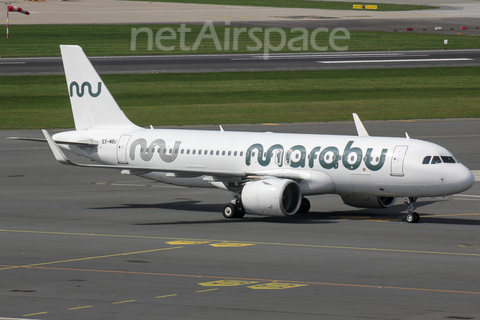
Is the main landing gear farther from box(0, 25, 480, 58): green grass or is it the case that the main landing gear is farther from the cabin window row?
box(0, 25, 480, 58): green grass

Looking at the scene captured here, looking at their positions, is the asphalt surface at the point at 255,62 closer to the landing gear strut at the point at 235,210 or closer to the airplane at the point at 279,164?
the airplane at the point at 279,164

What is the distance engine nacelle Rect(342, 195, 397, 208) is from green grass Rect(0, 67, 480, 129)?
39.2 m

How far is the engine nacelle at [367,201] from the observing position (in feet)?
142

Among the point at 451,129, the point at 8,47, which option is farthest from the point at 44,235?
the point at 8,47

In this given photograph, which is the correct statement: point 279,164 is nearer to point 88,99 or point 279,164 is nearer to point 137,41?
point 88,99

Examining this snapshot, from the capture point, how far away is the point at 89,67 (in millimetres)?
49844

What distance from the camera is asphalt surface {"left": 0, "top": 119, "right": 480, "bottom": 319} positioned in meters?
25.3

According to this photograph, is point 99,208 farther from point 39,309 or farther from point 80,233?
point 39,309

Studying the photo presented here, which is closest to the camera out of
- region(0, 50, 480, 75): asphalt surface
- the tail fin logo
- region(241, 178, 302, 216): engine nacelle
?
region(241, 178, 302, 216): engine nacelle

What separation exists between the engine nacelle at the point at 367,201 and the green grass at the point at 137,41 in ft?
298

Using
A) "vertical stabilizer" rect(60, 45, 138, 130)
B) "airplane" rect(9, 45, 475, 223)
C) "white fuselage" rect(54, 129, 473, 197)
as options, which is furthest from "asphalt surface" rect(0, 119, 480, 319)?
"vertical stabilizer" rect(60, 45, 138, 130)

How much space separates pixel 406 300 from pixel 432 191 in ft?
48.6

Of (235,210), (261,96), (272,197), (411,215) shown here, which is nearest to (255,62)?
(261,96)

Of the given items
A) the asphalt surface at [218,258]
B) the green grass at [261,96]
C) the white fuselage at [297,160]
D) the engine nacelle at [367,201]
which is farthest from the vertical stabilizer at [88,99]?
the green grass at [261,96]
